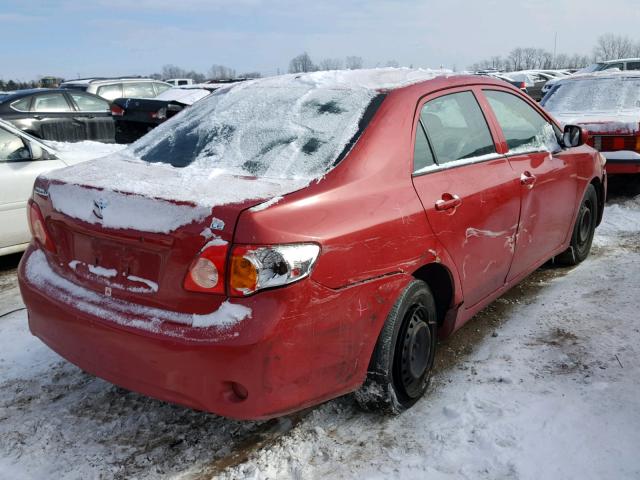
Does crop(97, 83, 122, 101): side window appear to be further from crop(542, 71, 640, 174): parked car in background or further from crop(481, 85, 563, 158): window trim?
crop(481, 85, 563, 158): window trim

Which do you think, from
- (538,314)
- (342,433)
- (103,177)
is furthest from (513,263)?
(103,177)

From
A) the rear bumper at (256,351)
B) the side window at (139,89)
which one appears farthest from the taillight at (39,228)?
the side window at (139,89)

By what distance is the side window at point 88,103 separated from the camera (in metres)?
11.2

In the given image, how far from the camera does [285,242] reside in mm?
2188

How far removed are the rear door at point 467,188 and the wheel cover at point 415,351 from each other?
1.11ft

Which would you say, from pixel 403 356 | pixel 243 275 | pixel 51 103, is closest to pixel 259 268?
pixel 243 275

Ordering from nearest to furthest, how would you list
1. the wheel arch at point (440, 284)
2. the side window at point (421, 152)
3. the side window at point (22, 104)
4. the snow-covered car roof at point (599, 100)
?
1. the side window at point (421, 152)
2. the wheel arch at point (440, 284)
3. the snow-covered car roof at point (599, 100)
4. the side window at point (22, 104)

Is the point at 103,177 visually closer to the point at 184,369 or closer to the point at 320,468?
the point at 184,369

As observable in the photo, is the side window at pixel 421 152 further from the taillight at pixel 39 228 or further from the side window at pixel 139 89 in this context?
the side window at pixel 139 89

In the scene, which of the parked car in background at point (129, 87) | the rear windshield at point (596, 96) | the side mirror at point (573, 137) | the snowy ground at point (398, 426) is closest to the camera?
the snowy ground at point (398, 426)

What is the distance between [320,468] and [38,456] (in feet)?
3.93

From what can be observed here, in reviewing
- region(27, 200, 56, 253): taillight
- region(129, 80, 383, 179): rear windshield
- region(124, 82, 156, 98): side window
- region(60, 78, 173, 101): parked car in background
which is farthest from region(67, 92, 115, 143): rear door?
region(27, 200, 56, 253): taillight

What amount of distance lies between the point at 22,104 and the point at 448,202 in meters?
9.72

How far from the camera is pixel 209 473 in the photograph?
246cm
